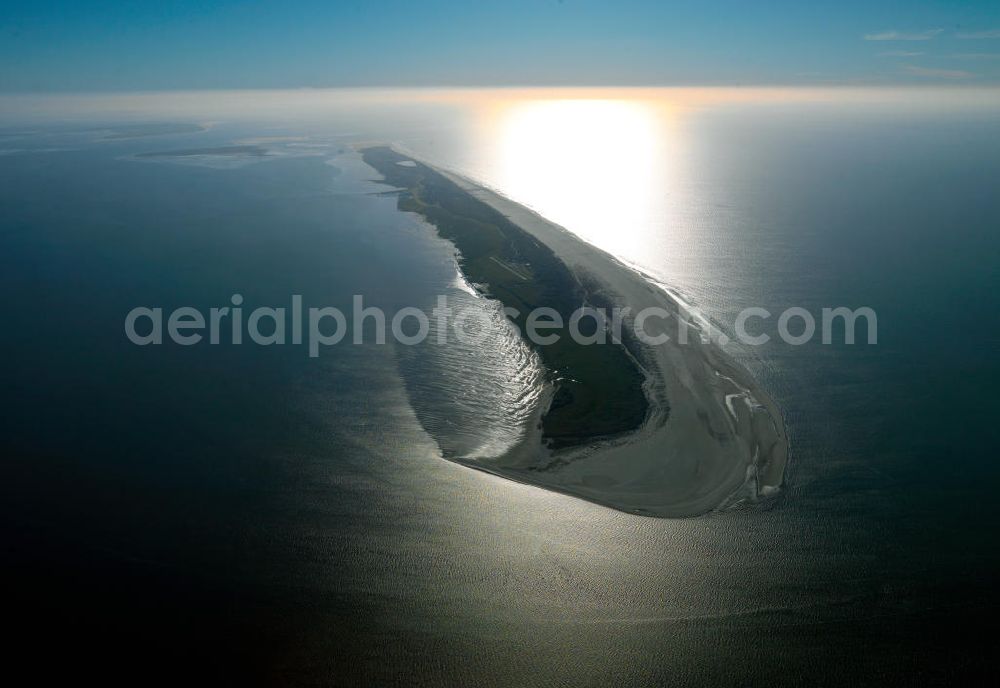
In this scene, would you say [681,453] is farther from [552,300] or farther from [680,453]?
[552,300]

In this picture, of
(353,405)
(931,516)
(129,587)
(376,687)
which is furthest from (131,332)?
(931,516)

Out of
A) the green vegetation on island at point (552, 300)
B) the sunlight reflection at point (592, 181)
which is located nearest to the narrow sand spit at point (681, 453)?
the green vegetation on island at point (552, 300)

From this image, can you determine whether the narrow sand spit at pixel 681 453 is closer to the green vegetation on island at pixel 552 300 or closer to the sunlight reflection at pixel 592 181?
the green vegetation on island at pixel 552 300

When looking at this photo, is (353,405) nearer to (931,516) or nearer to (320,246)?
(931,516)

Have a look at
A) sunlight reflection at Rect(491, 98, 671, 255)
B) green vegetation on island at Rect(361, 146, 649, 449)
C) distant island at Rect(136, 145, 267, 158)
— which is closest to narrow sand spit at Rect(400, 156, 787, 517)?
green vegetation on island at Rect(361, 146, 649, 449)

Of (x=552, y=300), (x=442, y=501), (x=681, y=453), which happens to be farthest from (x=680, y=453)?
(x=552, y=300)

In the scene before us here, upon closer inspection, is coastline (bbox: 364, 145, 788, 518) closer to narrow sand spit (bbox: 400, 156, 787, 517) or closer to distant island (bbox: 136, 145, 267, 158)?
narrow sand spit (bbox: 400, 156, 787, 517)
